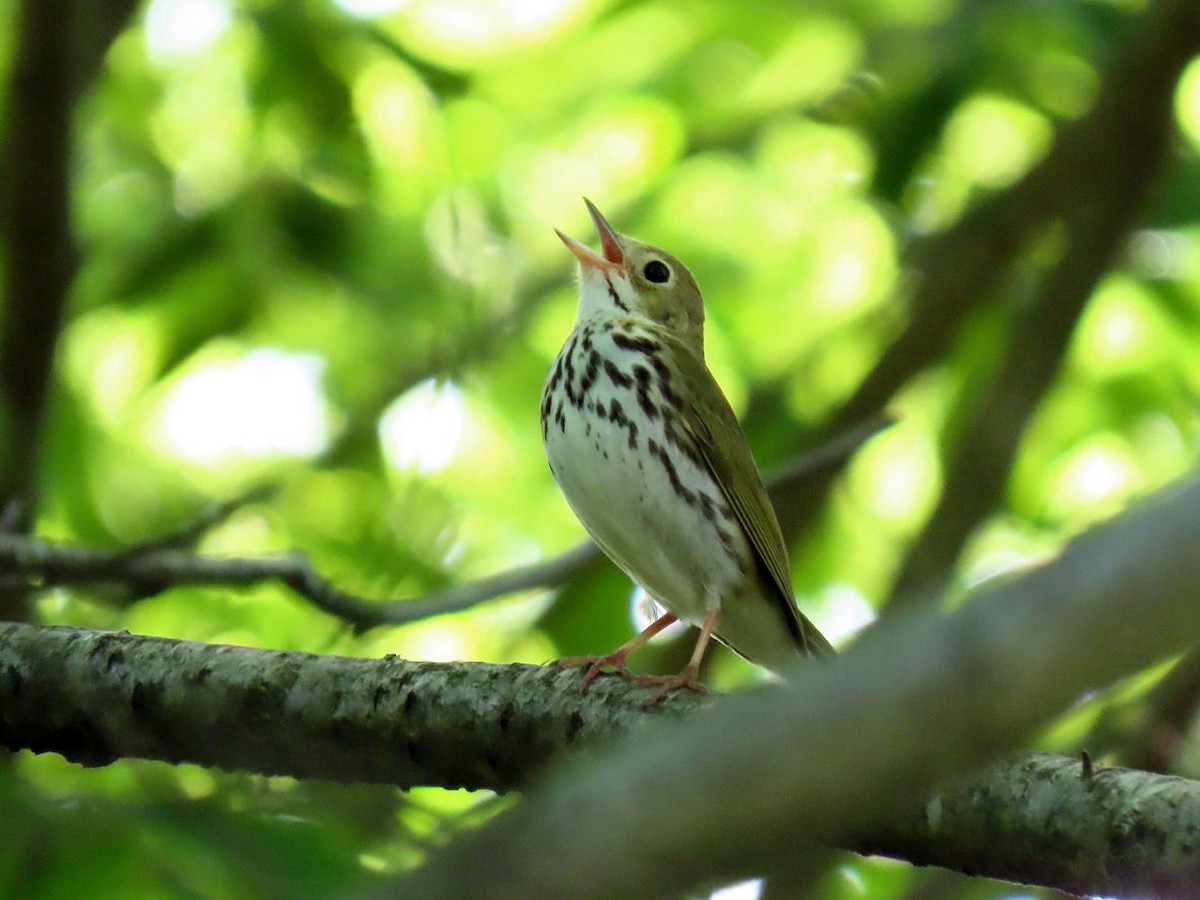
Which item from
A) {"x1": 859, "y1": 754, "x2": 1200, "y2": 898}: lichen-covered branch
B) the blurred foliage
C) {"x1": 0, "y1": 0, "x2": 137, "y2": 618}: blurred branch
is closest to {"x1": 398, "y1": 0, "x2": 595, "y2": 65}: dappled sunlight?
the blurred foliage

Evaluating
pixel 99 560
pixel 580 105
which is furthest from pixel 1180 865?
pixel 580 105

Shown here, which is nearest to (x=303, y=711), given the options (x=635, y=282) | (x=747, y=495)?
(x=747, y=495)

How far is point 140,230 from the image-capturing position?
5434 mm

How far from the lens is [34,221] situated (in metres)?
4.48

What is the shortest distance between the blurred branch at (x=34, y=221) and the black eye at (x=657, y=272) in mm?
2243

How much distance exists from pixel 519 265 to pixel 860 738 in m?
5.73

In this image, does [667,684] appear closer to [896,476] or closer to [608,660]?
[608,660]

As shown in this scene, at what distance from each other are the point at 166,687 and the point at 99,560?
21.1 inches

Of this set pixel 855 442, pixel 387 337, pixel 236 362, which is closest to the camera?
pixel 855 442

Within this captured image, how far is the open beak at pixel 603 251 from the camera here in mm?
5645

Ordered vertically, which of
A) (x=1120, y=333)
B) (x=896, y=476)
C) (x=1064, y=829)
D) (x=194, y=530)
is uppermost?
(x=1064, y=829)

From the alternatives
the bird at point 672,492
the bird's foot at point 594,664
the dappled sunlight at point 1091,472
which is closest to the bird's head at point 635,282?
the bird at point 672,492

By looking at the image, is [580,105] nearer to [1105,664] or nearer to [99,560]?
[99,560]

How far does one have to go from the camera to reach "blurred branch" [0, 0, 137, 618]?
13.9ft
